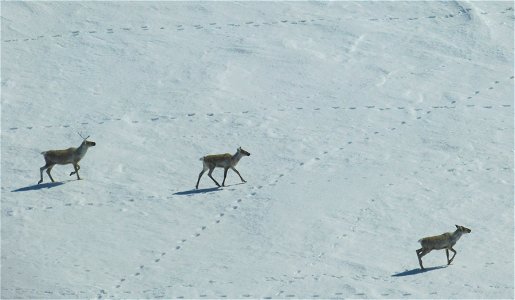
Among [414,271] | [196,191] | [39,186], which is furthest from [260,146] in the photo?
[414,271]

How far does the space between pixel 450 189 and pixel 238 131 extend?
4.88 metres

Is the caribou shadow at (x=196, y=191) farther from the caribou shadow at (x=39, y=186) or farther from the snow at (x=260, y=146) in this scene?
the caribou shadow at (x=39, y=186)

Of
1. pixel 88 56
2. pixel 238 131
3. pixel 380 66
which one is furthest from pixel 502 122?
pixel 88 56

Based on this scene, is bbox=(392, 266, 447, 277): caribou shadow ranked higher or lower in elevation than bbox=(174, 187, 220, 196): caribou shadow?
higher

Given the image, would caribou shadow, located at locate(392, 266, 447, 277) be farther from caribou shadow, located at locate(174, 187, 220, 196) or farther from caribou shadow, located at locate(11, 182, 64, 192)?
caribou shadow, located at locate(11, 182, 64, 192)

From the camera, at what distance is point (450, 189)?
2319 cm

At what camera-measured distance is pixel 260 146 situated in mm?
25109

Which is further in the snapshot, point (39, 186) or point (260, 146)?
point (260, 146)

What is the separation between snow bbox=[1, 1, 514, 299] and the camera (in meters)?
19.4

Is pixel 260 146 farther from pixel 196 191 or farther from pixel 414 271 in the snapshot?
pixel 414 271

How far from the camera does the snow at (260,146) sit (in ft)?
63.7

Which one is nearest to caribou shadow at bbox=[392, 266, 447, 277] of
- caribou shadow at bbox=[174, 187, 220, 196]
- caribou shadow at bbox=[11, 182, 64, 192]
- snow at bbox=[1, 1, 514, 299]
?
snow at bbox=[1, 1, 514, 299]

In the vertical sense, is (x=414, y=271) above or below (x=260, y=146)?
above

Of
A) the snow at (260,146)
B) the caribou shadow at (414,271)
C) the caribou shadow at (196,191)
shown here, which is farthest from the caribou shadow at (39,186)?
the caribou shadow at (414,271)
